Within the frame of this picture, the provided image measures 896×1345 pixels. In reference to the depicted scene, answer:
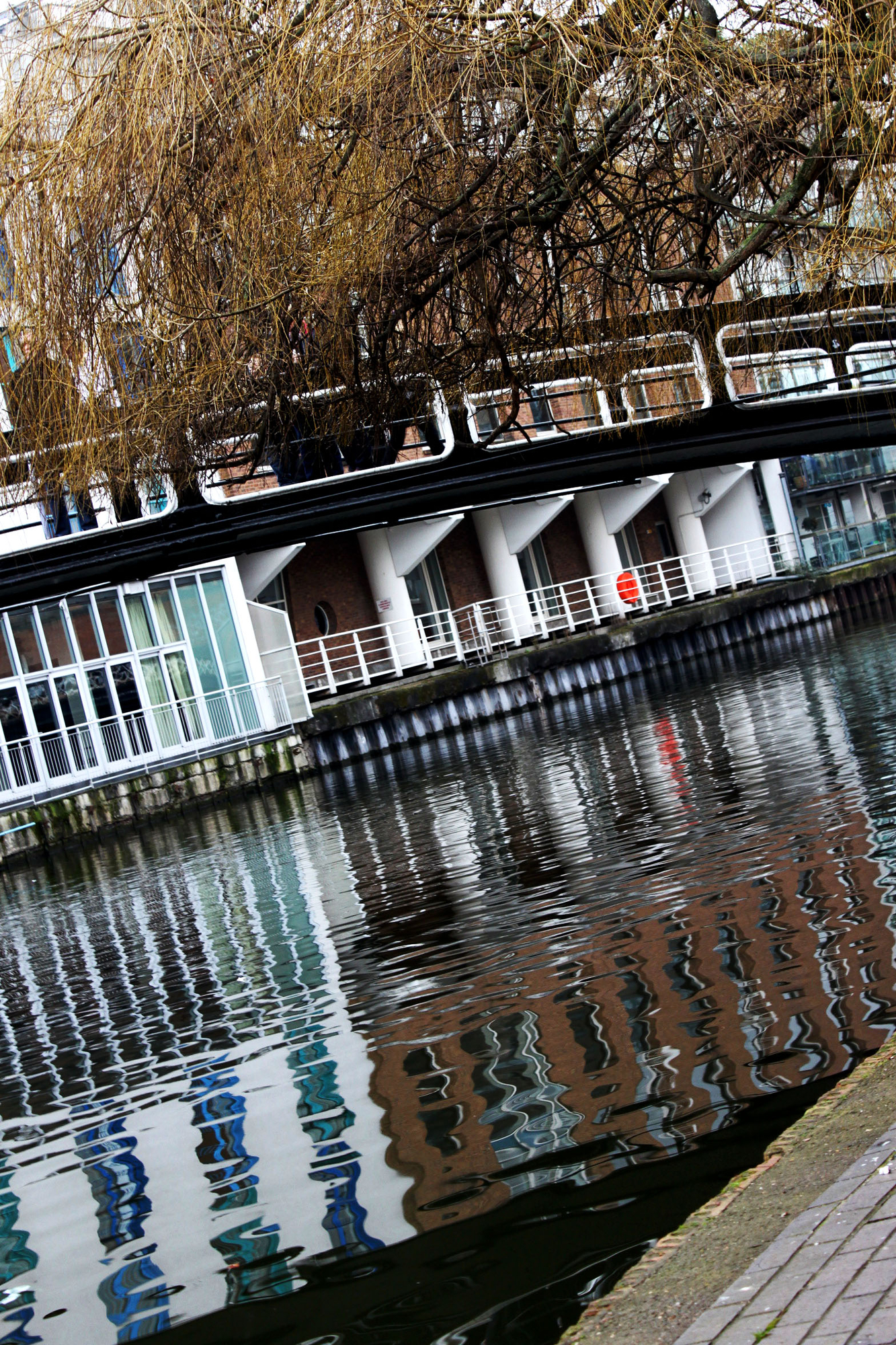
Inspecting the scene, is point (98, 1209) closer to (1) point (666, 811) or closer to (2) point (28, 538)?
(1) point (666, 811)

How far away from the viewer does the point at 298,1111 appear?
15.4ft

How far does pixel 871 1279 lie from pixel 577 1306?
0.89 metres

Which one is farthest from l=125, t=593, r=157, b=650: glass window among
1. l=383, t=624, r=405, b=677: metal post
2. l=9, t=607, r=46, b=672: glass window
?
l=383, t=624, r=405, b=677: metal post

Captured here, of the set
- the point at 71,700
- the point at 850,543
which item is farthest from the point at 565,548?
the point at 71,700

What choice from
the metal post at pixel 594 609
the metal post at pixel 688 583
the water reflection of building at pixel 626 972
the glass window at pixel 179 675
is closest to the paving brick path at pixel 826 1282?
the water reflection of building at pixel 626 972

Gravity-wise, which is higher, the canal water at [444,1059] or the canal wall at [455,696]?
the canal wall at [455,696]

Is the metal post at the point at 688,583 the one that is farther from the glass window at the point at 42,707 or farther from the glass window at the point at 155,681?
the glass window at the point at 42,707

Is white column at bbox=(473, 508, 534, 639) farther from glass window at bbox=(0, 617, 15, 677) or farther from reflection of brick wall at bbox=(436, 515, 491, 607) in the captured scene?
glass window at bbox=(0, 617, 15, 677)

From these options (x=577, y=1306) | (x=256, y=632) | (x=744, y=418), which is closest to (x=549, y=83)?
(x=744, y=418)

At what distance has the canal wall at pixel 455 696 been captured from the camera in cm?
2166

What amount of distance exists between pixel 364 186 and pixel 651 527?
109 feet

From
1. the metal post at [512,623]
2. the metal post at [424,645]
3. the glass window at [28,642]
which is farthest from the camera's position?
the metal post at [512,623]

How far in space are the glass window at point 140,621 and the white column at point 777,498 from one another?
19.0 m

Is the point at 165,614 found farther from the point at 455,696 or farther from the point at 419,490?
the point at 419,490
